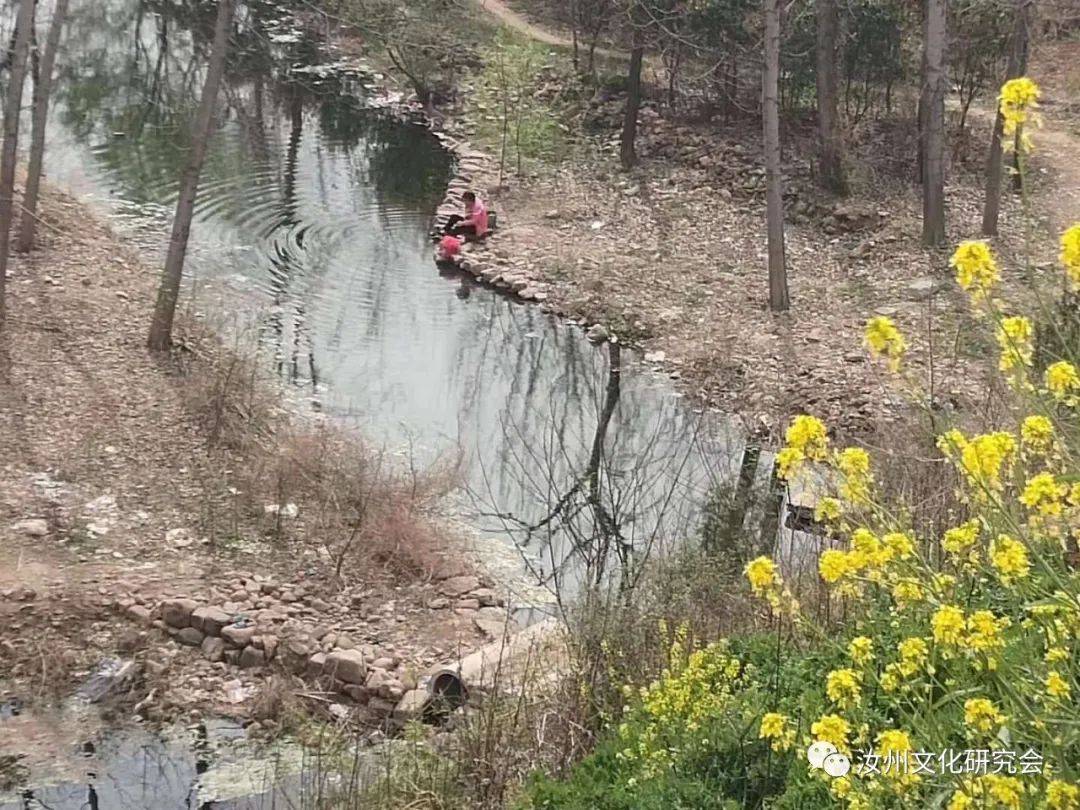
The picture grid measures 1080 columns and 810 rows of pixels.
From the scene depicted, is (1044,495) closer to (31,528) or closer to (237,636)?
(237,636)

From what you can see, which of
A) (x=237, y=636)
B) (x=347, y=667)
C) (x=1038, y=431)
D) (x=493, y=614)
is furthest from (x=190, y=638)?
(x=1038, y=431)

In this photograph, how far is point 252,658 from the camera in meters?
8.49

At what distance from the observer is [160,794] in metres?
7.29

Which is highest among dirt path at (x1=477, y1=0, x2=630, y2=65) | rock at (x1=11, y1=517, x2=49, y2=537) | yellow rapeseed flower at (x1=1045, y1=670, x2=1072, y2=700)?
dirt path at (x1=477, y1=0, x2=630, y2=65)

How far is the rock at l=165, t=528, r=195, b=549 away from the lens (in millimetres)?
9602

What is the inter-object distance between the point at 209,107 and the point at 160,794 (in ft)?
22.7

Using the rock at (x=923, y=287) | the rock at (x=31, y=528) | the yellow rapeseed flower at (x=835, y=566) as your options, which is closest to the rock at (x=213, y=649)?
the rock at (x=31, y=528)

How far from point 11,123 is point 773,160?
8.13 m

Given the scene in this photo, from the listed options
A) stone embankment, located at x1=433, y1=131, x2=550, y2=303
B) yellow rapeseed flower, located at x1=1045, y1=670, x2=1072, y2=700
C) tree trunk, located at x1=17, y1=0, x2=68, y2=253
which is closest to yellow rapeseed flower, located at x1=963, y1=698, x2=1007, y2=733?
yellow rapeseed flower, located at x1=1045, y1=670, x2=1072, y2=700

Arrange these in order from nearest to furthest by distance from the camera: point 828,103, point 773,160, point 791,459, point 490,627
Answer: point 791,459
point 490,627
point 773,160
point 828,103

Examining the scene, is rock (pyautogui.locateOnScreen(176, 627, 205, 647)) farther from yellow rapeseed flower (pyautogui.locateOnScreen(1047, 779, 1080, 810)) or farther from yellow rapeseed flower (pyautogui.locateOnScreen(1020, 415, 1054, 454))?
yellow rapeseed flower (pyautogui.locateOnScreen(1047, 779, 1080, 810))

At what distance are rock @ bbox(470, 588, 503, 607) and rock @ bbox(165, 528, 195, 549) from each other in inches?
90.8

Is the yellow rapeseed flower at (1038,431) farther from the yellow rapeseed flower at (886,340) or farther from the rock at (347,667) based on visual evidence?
the rock at (347,667)

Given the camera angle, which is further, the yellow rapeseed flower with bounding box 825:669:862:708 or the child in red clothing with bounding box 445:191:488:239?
the child in red clothing with bounding box 445:191:488:239
